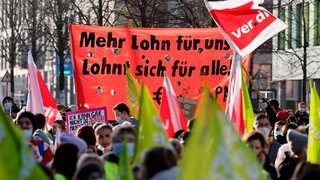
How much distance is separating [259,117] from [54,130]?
12.7 ft

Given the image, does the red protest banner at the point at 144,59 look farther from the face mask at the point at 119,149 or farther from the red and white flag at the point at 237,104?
the face mask at the point at 119,149

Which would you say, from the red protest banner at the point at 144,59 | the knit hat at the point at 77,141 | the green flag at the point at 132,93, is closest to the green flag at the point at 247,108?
the knit hat at the point at 77,141

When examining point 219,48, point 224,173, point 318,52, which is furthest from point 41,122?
point 318,52

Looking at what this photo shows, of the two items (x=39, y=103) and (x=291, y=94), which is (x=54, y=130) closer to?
(x=39, y=103)

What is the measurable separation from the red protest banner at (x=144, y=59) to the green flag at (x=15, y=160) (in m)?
10.7

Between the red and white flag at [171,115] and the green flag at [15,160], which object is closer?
the green flag at [15,160]

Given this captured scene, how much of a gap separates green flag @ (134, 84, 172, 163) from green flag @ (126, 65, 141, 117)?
291 inches

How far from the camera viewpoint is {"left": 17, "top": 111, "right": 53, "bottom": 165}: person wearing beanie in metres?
12.2

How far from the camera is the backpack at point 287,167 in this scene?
35.8 ft

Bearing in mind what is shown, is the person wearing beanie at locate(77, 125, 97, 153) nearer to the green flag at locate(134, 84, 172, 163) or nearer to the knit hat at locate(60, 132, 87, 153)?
the knit hat at locate(60, 132, 87, 153)

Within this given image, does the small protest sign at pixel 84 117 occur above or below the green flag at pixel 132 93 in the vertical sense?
below

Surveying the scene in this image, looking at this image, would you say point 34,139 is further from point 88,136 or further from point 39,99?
point 39,99

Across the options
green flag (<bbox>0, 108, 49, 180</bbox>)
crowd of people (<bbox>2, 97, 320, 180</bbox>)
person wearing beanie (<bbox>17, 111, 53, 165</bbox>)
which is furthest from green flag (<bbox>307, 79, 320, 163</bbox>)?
green flag (<bbox>0, 108, 49, 180</bbox>)

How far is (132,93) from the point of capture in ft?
56.1
